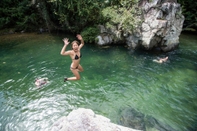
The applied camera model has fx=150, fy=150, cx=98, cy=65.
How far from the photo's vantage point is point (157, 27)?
1473 cm

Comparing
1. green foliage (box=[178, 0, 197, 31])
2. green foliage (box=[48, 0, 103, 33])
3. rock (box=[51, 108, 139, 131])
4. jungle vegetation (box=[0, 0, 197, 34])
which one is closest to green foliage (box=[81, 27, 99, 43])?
jungle vegetation (box=[0, 0, 197, 34])

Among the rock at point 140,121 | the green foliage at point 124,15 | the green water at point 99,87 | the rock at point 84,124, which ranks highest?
the green foliage at point 124,15

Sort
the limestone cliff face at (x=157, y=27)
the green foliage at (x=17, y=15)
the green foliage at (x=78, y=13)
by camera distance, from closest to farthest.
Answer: the limestone cliff face at (x=157, y=27), the green foliage at (x=78, y=13), the green foliage at (x=17, y=15)

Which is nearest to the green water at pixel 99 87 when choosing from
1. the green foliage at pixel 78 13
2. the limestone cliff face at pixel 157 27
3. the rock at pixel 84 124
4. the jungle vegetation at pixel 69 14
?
the limestone cliff face at pixel 157 27

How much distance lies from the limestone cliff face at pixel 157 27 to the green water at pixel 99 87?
118cm

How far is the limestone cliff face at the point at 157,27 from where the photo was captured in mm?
14812

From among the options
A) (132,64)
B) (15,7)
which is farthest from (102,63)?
(15,7)

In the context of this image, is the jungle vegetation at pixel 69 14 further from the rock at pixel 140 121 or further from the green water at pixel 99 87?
the rock at pixel 140 121

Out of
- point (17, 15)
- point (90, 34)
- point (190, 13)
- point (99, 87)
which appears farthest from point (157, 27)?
point (17, 15)

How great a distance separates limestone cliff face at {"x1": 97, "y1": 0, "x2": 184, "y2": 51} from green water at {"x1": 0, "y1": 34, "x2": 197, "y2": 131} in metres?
1.18

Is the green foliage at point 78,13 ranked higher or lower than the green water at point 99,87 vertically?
higher

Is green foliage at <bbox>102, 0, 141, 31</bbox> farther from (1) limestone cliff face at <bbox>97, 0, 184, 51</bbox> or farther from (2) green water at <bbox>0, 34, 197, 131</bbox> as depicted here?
(2) green water at <bbox>0, 34, 197, 131</bbox>

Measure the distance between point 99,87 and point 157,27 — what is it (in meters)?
8.95

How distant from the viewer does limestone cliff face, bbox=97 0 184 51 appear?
14.8 metres
